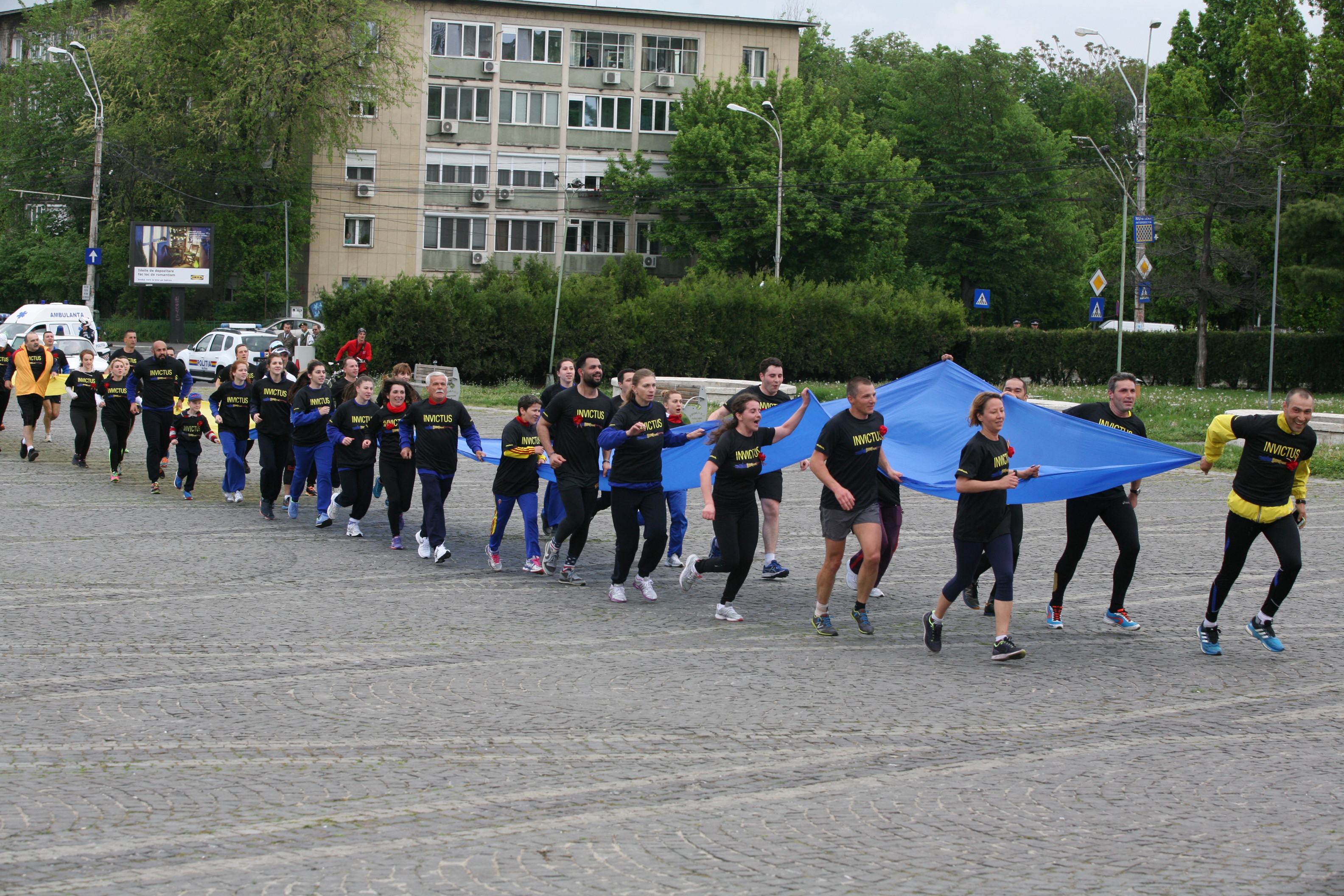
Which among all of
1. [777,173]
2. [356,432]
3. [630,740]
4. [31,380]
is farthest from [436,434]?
[777,173]

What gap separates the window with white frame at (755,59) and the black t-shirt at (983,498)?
63.1 m

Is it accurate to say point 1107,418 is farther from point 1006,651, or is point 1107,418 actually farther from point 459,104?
point 459,104

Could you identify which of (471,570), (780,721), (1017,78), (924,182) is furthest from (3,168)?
(780,721)

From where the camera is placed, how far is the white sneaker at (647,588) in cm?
1112

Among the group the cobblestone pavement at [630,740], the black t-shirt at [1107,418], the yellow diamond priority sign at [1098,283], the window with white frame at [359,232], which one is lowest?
the cobblestone pavement at [630,740]

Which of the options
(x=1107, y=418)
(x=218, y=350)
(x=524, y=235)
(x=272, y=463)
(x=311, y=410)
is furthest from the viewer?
(x=524, y=235)

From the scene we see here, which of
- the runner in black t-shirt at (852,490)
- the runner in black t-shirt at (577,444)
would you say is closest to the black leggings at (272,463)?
the runner in black t-shirt at (577,444)

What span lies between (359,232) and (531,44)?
1253cm

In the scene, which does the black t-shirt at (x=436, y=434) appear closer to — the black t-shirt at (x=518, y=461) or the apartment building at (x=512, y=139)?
the black t-shirt at (x=518, y=461)

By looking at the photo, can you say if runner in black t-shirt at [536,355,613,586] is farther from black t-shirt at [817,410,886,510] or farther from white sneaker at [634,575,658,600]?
black t-shirt at [817,410,886,510]

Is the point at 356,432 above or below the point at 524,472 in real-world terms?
above

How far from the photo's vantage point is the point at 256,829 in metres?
5.71

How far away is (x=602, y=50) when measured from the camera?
68.2 m

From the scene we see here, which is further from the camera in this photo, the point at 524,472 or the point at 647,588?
the point at 524,472
